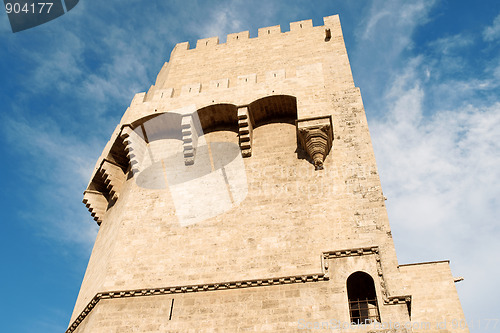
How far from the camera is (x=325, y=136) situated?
11.0 meters

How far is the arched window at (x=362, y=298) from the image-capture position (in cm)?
877

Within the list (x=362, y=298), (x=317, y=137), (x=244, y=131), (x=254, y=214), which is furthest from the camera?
(x=244, y=131)

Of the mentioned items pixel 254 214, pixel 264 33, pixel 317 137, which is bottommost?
pixel 254 214

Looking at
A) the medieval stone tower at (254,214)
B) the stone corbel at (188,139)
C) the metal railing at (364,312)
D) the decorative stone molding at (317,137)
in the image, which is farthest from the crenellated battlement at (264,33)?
the metal railing at (364,312)

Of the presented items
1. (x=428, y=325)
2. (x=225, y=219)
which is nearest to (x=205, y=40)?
(x=225, y=219)

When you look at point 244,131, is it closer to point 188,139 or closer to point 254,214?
point 188,139

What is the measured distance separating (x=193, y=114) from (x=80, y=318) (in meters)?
6.09

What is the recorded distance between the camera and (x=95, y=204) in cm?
1418

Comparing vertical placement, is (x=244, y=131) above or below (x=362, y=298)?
above

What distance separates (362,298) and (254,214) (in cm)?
309

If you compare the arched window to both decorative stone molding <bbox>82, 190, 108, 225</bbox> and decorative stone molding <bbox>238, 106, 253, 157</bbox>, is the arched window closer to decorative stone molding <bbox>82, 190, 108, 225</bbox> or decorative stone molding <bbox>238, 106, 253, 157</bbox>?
decorative stone molding <bbox>238, 106, 253, 157</bbox>

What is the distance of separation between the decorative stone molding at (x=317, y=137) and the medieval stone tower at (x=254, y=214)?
4 cm

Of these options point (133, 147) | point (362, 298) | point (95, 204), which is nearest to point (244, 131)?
point (133, 147)

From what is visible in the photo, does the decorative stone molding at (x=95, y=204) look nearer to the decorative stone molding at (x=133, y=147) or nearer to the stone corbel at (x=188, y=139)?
the decorative stone molding at (x=133, y=147)
